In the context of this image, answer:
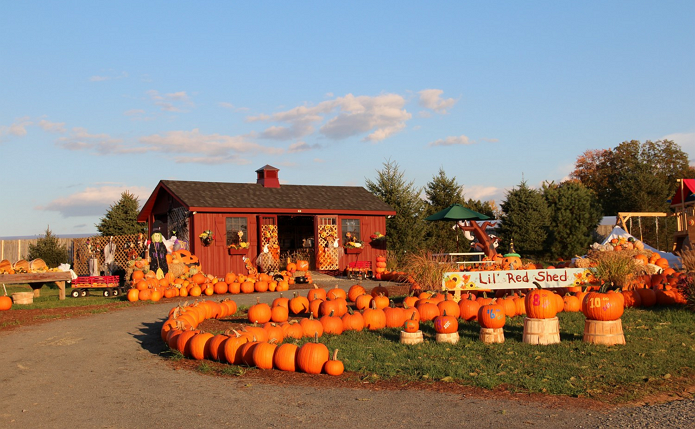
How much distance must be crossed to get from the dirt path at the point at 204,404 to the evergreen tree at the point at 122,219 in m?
27.9

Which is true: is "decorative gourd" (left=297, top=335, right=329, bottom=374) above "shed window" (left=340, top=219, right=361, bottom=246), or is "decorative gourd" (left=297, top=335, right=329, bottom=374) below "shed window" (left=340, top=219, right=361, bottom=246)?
below

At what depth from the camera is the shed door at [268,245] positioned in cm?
2264

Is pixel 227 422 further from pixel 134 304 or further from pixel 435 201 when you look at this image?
pixel 435 201

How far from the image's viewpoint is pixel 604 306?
7961 millimetres

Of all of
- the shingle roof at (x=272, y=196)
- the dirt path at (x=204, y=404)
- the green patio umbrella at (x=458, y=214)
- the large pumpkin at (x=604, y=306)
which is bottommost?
the dirt path at (x=204, y=404)

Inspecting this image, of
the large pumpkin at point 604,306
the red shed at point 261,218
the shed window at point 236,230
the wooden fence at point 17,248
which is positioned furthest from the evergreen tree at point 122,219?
the large pumpkin at point 604,306

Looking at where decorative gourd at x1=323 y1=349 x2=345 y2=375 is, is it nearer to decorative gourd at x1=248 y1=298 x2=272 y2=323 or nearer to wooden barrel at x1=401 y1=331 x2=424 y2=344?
wooden barrel at x1=401 y1=331 x2=424 y2=344

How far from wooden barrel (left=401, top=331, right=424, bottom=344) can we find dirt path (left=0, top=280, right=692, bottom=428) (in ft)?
7.34

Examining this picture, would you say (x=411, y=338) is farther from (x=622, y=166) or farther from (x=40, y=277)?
(x=622, y=166)

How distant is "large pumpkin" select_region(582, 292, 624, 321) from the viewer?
26.1ft

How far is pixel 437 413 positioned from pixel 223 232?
59.0ft

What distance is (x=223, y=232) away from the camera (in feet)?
73.9

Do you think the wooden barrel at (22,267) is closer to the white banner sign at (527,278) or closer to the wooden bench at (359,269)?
the wooden bench at (359,269)

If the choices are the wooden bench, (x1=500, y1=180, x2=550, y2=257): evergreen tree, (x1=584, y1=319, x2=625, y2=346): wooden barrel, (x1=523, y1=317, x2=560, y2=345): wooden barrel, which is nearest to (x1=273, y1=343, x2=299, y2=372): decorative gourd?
(x1=523, y1=317, x2=560, y2=345): wooden barrel
